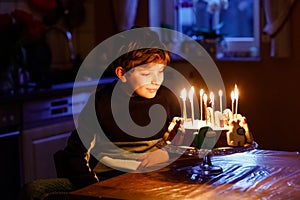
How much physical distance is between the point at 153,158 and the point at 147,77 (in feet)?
1.04

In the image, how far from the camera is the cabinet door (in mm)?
3959

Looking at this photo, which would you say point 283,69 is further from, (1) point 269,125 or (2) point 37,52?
(2) point 37,52

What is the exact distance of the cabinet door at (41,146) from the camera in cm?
396

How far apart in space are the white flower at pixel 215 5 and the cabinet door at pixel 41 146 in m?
1.44

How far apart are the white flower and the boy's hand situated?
8.83 feet

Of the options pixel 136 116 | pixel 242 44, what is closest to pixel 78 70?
pixel 242 44

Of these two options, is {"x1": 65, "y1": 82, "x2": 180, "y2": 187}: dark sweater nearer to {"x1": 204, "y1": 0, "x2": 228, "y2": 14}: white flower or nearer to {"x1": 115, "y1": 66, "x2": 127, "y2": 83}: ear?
{"x1": 115, "y1": 66, "x2": 127, "y2": 83}: ear

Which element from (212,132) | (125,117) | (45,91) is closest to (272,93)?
(45,91)

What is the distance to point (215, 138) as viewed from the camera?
218 centimetres

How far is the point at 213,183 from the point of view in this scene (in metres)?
2.15

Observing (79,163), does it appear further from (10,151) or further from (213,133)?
(10,151)

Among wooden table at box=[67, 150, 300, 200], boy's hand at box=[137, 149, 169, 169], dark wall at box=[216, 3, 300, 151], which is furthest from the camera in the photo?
dark wall at box=[216, 3, 300, 151]

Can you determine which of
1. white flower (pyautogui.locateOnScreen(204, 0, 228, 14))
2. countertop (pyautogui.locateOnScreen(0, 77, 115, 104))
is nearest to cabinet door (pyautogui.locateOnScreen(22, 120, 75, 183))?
countertop (pyautogui.locateOnScreen(0, 77, 115, 104))

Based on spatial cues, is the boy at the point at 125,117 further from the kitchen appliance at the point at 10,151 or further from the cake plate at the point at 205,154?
the kitchen appliance at the point at 10,151
